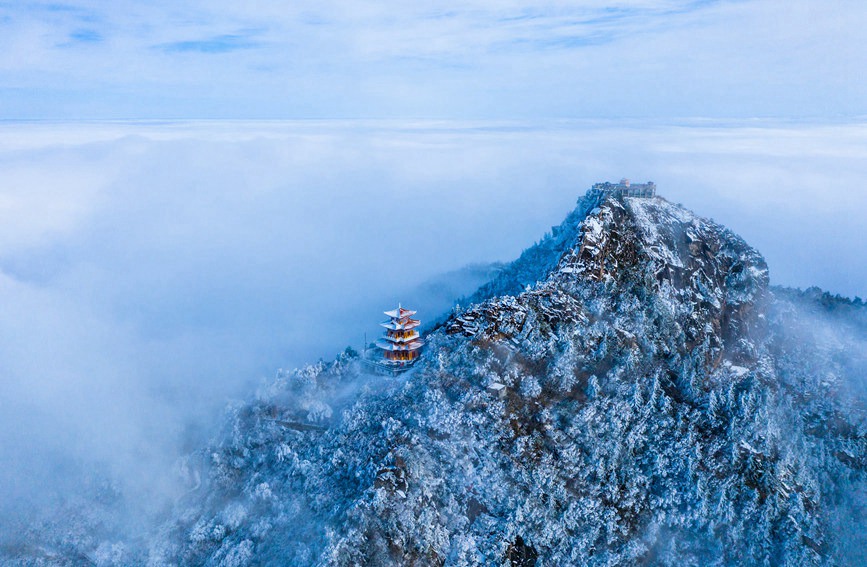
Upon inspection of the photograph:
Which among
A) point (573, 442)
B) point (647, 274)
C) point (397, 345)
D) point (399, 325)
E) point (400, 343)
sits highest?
point (647, 274)

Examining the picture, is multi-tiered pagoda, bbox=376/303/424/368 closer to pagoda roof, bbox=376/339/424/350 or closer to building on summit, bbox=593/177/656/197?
pagoda roof, bbox=376/339/424/350

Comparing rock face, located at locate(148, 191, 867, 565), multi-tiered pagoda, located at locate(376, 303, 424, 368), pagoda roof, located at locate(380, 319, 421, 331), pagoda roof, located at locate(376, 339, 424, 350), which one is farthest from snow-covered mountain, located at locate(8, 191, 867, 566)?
pagoda roof, located at locate(380, 319, 421, 331)

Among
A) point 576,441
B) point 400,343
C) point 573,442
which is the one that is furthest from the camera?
point 400,343

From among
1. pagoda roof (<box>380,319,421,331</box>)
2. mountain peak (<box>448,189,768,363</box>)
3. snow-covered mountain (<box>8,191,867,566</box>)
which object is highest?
mountain peak (<box>448,189,768,363</box>)

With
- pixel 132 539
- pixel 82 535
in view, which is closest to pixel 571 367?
pixel 132 539

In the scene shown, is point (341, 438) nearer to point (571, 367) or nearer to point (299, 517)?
point (299, 517)

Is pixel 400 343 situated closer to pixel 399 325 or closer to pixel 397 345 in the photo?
pixel 397 345

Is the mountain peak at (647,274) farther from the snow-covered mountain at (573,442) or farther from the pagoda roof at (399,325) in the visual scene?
the pagoda roof at (399,325)

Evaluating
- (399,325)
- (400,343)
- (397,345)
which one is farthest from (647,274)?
(397,345)
